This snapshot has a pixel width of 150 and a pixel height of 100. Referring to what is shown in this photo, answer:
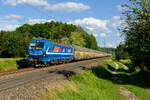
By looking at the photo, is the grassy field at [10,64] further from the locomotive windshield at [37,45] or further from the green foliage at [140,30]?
the green foliage at [140,30]

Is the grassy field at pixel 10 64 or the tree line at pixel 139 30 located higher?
the tree line at pixel 139 30

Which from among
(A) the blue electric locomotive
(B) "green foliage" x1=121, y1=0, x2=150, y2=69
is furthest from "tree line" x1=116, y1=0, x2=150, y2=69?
(A) the blue electric locomotive

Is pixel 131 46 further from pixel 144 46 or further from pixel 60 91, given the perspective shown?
pixel 60 91

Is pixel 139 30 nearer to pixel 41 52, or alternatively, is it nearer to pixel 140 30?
pixel 140 30

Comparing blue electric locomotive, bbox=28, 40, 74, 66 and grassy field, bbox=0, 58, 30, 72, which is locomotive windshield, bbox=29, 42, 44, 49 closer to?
blue electric locomotive, bbox=28, 40, 74, 66

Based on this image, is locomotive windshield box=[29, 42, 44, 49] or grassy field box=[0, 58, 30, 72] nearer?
grassy field box=[0, 58, 30, 72]

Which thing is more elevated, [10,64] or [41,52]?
[41,52]

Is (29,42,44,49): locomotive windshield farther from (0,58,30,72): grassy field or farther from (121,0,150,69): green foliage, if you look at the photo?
(121,0,150,69): green foliage

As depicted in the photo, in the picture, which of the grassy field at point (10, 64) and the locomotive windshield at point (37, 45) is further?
the locomotive windshield at point (37, 45)

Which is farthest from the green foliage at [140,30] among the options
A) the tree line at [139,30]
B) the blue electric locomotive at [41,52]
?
the blue electric locomotive at [41,52]

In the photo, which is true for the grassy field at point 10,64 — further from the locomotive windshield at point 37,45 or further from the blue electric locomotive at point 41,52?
the locomotive windshield at point 37,45

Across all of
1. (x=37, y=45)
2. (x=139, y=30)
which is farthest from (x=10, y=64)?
(x=139, y=30)

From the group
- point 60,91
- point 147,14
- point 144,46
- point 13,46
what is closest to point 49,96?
point 60,91

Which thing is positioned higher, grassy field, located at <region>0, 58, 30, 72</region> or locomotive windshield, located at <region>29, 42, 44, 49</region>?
locomotive windshield, located at <region>29, 42, 44, 49</region>
